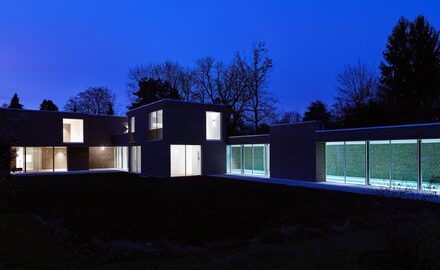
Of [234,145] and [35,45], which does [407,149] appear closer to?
[234,145]

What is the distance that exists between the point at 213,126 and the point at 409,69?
19.1m

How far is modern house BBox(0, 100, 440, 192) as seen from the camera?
15.3 meters

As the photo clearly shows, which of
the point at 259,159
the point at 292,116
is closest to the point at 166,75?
the point at 292,116

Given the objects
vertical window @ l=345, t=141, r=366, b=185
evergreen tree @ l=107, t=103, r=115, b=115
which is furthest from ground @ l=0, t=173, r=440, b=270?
evergreen tree @ l=107, t=103, r=115, b=115

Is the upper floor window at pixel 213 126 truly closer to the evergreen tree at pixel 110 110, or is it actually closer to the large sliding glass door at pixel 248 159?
the large sliding glass door at pixel 248 159

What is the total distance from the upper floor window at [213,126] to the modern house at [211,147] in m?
0.06

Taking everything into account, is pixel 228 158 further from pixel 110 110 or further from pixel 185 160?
pixel 110 110

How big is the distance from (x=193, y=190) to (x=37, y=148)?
20.6 metres

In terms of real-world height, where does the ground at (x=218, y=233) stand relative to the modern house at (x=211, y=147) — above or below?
below

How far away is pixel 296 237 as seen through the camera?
280 inches

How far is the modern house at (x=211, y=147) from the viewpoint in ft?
50.3

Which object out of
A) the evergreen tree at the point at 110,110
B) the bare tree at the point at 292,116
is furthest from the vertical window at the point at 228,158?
the evergreen tree at the point at 110,110

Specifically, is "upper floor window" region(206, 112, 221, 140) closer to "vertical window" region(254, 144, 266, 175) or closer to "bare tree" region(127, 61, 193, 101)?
"vertical window" region(254, 144, 266, 175)

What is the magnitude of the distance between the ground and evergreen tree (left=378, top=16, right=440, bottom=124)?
20055 millimetres
